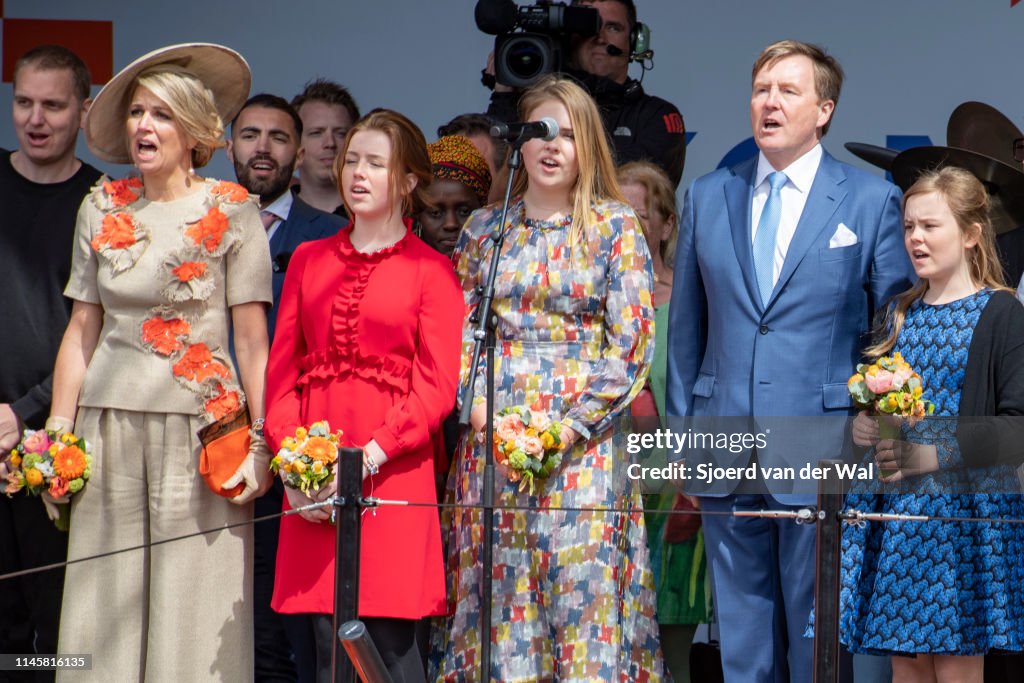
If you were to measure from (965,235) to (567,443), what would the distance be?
127 cm

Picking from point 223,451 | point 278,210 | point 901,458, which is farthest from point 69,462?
point 901,458

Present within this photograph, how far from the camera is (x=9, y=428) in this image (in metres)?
5.10

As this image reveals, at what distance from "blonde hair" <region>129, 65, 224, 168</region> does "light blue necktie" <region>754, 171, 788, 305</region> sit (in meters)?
1.61

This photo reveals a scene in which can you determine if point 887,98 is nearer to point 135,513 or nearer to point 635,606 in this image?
point 635,606

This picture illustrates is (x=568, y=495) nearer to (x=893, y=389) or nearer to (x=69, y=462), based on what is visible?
(x=893, y=389)

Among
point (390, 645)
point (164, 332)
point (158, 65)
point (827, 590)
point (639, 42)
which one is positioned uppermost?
point (639, 42)

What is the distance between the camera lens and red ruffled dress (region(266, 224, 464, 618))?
15.1ft

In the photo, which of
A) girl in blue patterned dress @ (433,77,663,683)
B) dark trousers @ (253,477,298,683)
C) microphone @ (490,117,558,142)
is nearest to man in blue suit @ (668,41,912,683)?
girl in blue patterned dress @ (433,77,663,683)

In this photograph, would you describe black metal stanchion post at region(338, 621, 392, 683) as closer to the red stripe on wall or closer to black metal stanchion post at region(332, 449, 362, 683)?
black metal stanchion post at region(332, 449, 362, 683)

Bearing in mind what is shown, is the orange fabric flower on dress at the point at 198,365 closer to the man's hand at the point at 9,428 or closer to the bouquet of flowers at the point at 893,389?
the man's hand at the point at 9,428

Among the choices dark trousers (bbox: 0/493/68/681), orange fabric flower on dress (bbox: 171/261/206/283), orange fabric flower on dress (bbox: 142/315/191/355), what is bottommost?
dark trousers (bbox: 0/493/68/681)

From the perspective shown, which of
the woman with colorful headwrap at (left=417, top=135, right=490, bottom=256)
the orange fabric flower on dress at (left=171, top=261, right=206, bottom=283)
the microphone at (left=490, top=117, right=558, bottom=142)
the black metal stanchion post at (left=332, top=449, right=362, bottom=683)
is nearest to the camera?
the black metal stanchion post at (left=332, top=449, right=362, bottom=683)

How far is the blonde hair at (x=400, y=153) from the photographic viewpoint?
484 centimetres

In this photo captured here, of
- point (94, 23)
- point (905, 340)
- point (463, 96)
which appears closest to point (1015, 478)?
point (905, 340)
